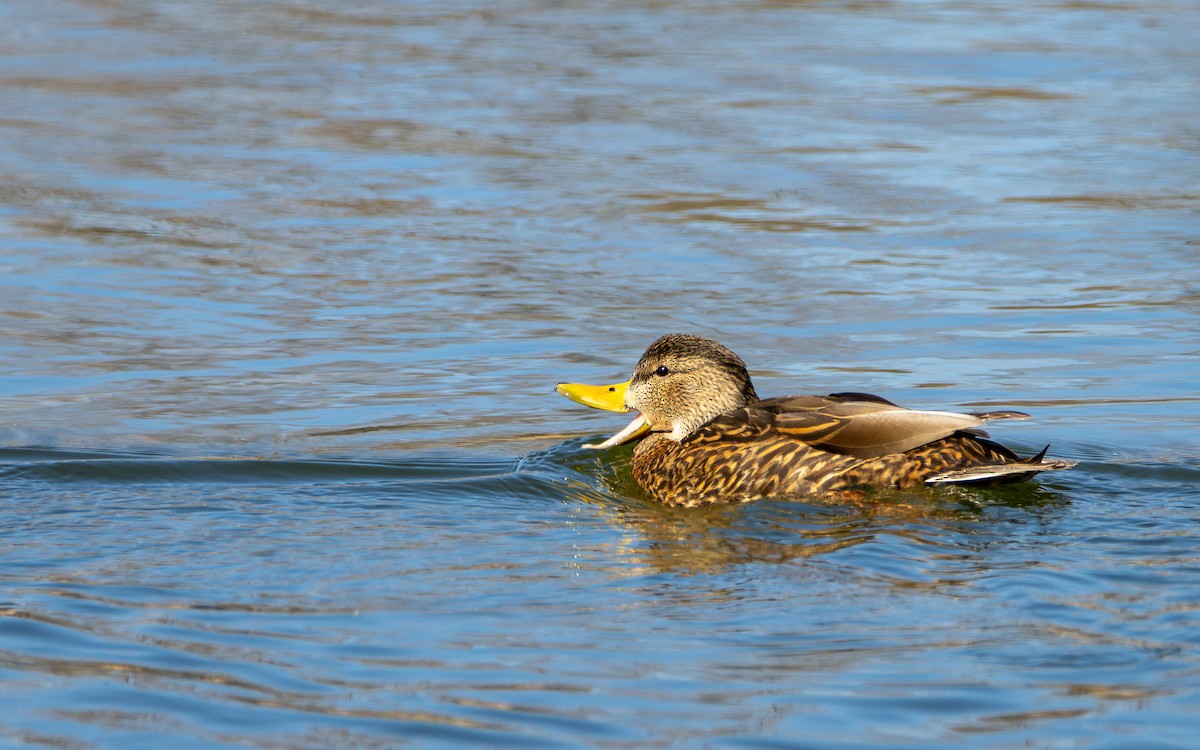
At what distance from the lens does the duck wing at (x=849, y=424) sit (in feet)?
25.1

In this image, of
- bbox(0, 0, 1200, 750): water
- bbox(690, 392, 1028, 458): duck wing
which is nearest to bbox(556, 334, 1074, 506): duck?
bbox(690, 392, 1028, 458): duck wing

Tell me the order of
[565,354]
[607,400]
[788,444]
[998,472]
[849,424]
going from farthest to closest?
[565,354] < [607,400] < [788,444] < [849,424] < [998,472]

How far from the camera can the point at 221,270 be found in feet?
39.9

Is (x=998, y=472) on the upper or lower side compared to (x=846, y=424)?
lower

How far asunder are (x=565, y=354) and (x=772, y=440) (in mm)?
2749

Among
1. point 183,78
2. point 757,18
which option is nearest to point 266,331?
point 183,78

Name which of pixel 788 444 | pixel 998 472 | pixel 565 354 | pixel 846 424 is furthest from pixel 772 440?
pixel 565 354

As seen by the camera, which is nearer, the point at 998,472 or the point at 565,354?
the point at 998,472

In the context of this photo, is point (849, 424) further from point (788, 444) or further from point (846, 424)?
point (788, 444)

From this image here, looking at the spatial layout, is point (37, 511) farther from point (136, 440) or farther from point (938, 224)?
point (938, 224)

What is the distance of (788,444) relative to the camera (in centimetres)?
809

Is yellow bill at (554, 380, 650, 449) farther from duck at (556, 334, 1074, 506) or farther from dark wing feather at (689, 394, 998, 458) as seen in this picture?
dark wing feather at (689, 394, 998, 458)

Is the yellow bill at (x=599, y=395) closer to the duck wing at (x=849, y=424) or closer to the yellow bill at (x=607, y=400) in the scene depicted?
the yellow bill at (x=607, y=400)

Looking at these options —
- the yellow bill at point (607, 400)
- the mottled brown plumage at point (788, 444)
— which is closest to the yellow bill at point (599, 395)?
the yellow bill at point (607, 400)
